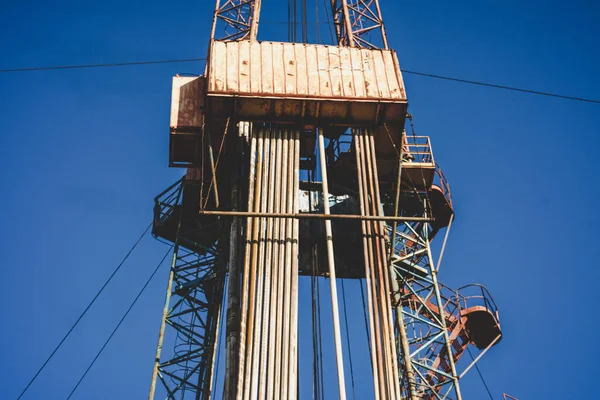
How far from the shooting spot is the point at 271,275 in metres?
20.9

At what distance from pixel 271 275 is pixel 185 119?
24.5 feet

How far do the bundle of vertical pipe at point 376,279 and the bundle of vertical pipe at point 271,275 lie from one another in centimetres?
187

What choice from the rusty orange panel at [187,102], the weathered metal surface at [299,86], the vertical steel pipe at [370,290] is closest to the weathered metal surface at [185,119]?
the rusty orange panel at [187,102]

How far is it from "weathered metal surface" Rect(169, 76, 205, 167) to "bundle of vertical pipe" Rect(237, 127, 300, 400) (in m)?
3.47

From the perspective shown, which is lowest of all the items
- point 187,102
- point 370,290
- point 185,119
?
point 370,290

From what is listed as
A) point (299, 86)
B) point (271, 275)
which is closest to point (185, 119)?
point (299, 86)

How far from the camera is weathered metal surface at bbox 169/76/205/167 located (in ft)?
85.0

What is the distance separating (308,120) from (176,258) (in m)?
8.69

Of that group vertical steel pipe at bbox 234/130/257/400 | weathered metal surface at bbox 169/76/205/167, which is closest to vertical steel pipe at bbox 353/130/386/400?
vertical steel pipe at bbox 234/130/257/400

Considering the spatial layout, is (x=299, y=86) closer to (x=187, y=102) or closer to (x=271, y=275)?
(x=187, y=102)

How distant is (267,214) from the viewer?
2139 cm

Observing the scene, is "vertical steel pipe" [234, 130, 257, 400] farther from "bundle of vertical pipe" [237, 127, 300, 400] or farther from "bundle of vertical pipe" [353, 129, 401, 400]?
"bundle of vertical pipe" [353, 129, 401, 400]

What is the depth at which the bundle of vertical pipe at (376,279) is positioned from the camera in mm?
A: 19516

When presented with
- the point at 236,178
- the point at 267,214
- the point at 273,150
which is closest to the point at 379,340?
the point at 267,214
